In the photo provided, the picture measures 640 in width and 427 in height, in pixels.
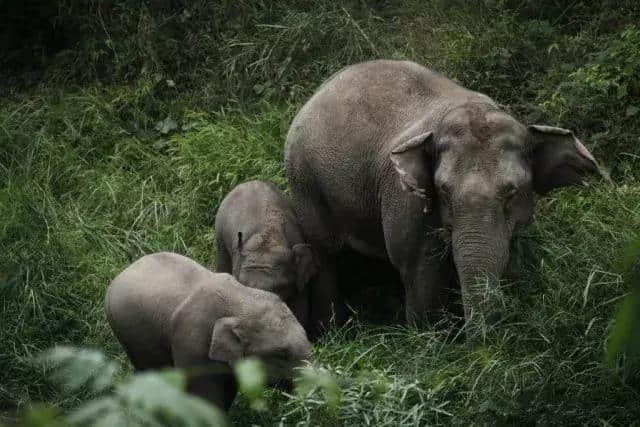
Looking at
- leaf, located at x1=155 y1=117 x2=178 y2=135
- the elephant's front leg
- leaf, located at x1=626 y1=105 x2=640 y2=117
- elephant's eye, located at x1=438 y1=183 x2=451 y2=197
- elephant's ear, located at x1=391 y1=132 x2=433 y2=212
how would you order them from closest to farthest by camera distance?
elephant's eye, located at x1=438 y1=183 x2=451 y2=197
elephant's ear, located at x1=391 y1=132 x2=433 y2=212
the elephant's front leg
leaf, located at x1=626 y1=105 x2=640 y2=117
leaf, located at x1=155 y1=117 x2=178 y2=135

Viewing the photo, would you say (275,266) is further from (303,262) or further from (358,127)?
(358,127)

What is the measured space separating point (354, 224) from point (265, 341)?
174 centimetres

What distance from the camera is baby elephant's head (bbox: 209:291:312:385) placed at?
5496 millimetres

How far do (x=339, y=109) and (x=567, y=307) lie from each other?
200 cm

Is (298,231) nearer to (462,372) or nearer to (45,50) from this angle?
(462,372)

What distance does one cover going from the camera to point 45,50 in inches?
433

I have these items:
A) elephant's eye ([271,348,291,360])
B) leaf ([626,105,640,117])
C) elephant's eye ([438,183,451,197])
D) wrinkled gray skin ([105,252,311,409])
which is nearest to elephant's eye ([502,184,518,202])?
elephant's eye ([438,183,451,197])

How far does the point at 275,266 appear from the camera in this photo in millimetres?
6934

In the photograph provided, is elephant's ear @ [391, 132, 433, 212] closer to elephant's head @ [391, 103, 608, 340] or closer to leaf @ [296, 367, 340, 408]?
elephant's head @ [391, 103, 608, 340]

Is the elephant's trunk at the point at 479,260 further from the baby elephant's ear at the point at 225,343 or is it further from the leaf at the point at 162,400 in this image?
the leaf at the point at 162,400

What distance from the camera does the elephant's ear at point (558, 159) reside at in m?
6.35

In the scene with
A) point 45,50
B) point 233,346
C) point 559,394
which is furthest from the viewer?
point 45,50

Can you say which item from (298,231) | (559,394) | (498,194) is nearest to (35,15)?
(298,231)

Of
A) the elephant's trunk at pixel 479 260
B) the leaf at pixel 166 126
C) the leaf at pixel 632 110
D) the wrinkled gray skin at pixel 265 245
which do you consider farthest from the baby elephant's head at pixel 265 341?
the leaf at pixel 166 126
